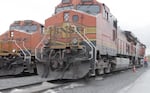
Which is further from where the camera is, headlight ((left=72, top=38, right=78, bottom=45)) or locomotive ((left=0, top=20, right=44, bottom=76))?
locomotive ((left=0, top=20, right=44, bottom=76))

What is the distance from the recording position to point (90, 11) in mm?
14656

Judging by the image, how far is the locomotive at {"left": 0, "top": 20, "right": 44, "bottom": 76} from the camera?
57.4 ft

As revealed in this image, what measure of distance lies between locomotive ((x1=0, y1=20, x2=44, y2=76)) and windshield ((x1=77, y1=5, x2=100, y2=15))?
9.83ft

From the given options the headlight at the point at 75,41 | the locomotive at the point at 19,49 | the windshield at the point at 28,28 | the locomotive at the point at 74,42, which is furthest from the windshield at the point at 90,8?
the windshield at the point at 28,28

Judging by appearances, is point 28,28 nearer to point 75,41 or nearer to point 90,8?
point 90,8

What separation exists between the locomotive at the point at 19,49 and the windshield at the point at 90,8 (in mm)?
2997

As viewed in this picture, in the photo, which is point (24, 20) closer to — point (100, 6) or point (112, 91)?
point (100, 6)

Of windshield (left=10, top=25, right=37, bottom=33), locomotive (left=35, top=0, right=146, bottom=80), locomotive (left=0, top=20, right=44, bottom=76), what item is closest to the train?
locomotive (left=35, top=0, right=146, bottom=80)

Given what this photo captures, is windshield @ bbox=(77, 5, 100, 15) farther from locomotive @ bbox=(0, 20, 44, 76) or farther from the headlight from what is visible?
locomotive @ bbox=(0, 20, 44, 76)

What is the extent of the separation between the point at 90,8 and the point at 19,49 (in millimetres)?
5465

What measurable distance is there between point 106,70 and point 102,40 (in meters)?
2.79

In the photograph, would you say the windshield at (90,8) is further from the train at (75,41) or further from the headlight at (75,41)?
the headlight at (75,41)

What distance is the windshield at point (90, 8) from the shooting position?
48.0 feet

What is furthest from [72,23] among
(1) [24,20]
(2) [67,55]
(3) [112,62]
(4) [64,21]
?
(1) [24,20]
